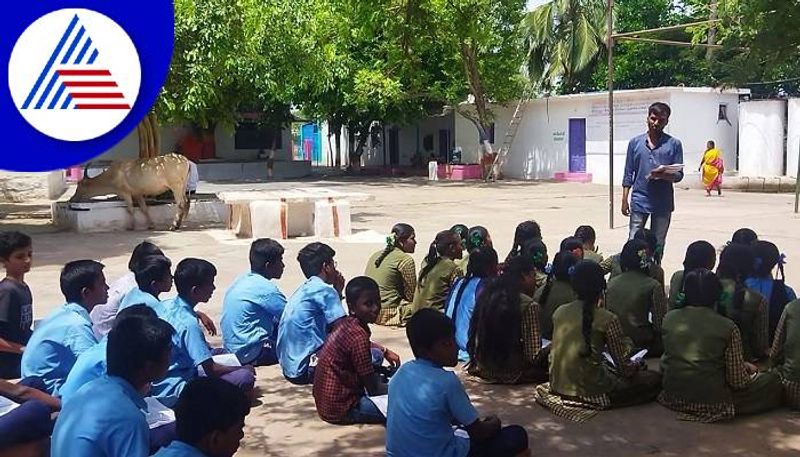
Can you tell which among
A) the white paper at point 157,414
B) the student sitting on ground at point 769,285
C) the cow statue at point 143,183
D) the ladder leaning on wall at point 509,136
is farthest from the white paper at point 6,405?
the ladder leaning on wall at point 509,136

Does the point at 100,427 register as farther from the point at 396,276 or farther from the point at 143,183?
the point at 143,183

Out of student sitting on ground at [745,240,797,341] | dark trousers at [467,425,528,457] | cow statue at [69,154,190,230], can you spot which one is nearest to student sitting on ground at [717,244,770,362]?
student sitting on ground at [745,240,797,341]

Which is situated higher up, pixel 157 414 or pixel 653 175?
pixel 653 175

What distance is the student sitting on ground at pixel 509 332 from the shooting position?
4879 mm

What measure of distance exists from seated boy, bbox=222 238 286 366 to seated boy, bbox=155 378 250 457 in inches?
115

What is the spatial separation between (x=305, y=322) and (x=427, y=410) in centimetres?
174

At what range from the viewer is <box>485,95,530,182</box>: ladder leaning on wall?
87.0 ft

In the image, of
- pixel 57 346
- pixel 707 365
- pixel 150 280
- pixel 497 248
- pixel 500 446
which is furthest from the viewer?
pixel 497 248

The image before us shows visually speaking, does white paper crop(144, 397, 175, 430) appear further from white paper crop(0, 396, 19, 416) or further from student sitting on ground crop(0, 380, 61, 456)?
student sitting on ground crop(0, 380, 61, 456)

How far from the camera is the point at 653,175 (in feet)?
23.2

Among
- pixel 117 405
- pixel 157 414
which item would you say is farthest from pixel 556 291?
pixel 117 405

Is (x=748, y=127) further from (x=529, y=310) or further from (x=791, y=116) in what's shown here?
(x=529, y=310)

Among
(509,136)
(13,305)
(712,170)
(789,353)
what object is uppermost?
(509,136)

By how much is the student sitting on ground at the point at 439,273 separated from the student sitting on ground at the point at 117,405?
3.30m
